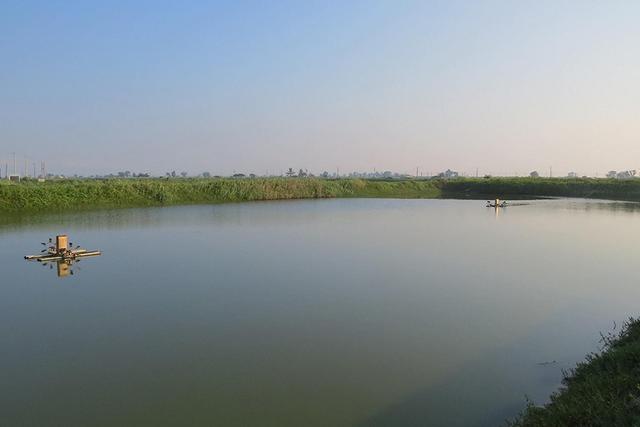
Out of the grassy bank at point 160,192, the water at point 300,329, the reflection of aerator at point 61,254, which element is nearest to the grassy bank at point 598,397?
the water at point 300,329

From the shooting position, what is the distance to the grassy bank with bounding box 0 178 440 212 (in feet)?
83.3

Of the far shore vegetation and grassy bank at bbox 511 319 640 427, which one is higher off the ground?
the far shore vegetation

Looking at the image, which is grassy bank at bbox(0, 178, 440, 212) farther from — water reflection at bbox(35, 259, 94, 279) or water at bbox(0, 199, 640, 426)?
water reflection at bbox(35, 259, 94, 279)

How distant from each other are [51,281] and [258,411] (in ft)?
24.2

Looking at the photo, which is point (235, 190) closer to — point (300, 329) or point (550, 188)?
point (300, 329)

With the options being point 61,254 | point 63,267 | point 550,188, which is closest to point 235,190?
point 61,254

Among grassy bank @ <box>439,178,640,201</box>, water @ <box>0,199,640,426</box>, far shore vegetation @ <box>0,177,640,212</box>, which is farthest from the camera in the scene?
grassy bank @ <box>439,178,640,201</box>

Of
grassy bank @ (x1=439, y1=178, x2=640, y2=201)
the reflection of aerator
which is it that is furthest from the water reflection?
grassy bank @ (x1=439, y1=178, x2=640, y2=201)

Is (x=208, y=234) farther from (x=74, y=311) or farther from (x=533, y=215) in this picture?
(x=533, y=215)

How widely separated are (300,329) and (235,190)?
97.5ft

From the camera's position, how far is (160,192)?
103 feet

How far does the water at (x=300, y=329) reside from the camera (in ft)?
15.6

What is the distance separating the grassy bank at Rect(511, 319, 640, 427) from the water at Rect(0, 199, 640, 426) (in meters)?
0.42

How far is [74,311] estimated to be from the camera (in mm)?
7852
